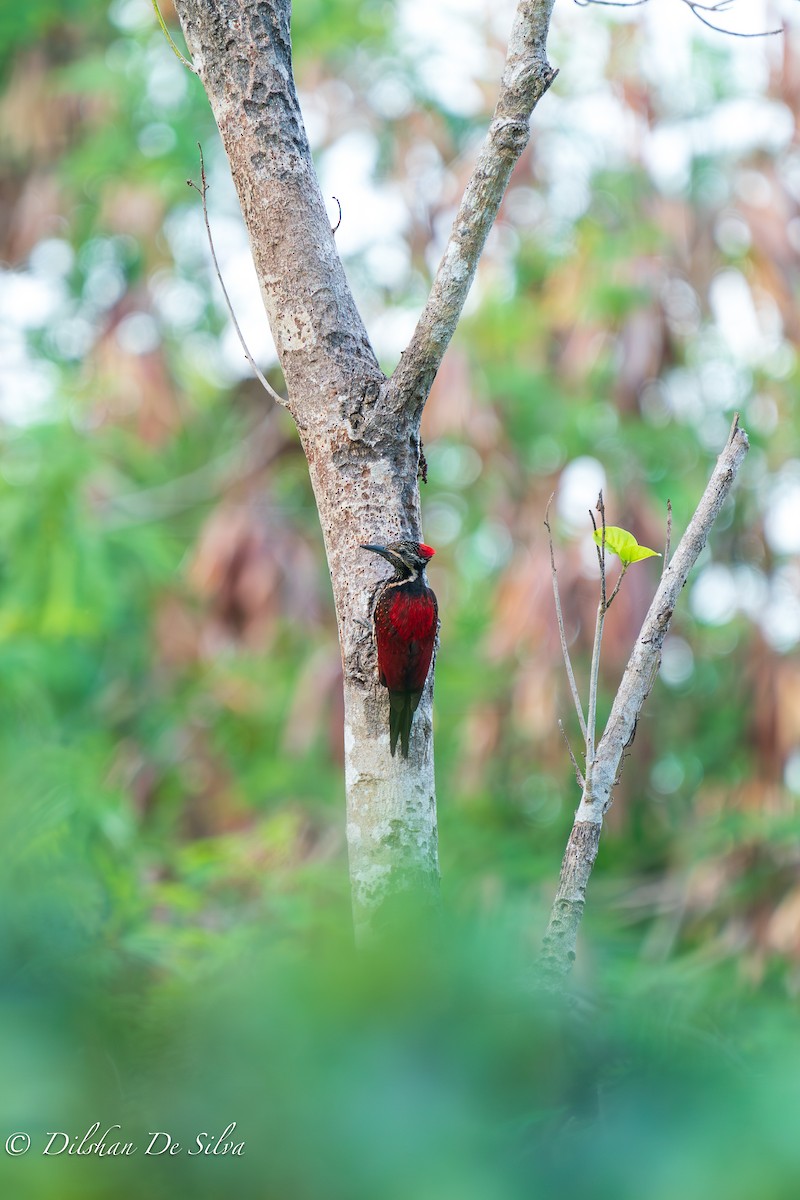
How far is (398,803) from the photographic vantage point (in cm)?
212

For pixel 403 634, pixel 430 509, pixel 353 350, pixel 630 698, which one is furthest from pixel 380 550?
pixel 430 509

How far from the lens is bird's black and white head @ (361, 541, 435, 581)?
87.6 inches

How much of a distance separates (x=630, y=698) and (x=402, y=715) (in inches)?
15.9

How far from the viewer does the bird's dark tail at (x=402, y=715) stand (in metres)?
2.14

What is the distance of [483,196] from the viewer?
2186 mm

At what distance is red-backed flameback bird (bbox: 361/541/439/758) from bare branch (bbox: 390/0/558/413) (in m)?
0.28

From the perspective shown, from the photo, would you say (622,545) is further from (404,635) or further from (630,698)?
(404,635)

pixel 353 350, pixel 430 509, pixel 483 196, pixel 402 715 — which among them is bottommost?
pixel 402 715

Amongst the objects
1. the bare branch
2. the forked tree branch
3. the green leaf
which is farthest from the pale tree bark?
the green leaf

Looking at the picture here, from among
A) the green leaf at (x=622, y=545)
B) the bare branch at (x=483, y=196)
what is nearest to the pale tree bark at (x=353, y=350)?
the bare branch at (x=483, y=196)

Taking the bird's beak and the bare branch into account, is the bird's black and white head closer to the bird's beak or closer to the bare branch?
the bird's beak

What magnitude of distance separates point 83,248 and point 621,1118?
1098cm

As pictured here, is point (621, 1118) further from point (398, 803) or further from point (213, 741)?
point (213, 741)

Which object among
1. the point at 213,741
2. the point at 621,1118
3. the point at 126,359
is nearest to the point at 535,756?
the point at 213,741
